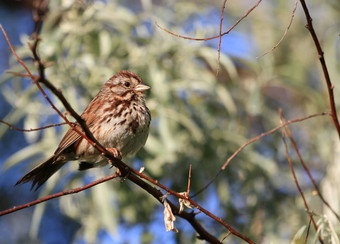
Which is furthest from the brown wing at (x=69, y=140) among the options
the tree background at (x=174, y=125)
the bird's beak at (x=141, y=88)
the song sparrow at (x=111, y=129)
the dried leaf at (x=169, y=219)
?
the dried leaf at (x=169, y=219)

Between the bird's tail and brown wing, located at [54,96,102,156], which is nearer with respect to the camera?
the bird's tail

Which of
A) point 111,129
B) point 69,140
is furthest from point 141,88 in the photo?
point 69,140

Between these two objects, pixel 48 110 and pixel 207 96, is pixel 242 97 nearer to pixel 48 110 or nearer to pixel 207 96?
pixel 207 96

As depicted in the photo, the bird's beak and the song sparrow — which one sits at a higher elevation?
the bird's beak

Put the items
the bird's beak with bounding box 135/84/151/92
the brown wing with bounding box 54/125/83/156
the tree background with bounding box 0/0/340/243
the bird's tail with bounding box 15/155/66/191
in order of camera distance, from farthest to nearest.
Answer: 1. the tree background with bounding box 0/0/340/243
2. the bird's beak with bounding box 135/84/151/92
3. the brown wing with bounding box 54/125/83/156
4. the bird's tail with bounding box 15/155/66/191

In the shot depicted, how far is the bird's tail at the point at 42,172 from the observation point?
10.8 ft

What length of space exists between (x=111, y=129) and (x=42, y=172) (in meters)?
0.54

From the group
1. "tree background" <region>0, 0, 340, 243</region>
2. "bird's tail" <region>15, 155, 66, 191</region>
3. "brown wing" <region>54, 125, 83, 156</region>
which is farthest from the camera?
"tree background" <region>0, 0, 340, 243</region>

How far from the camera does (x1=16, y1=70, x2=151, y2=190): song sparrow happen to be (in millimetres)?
3338

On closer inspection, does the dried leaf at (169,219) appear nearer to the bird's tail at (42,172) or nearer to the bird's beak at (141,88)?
the bird's tail at (42,172)

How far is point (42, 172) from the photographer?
3488 millimetres

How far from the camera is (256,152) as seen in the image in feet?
17.2

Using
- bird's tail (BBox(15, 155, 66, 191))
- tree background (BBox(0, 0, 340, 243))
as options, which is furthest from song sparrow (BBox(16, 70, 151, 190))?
tree background (BBox(0, 0, 340, 243))

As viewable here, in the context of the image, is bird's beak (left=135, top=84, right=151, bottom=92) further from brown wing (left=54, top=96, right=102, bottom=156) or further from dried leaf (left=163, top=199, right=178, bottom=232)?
dried leaf (left=163, top=199, right=178, bottom=232)
